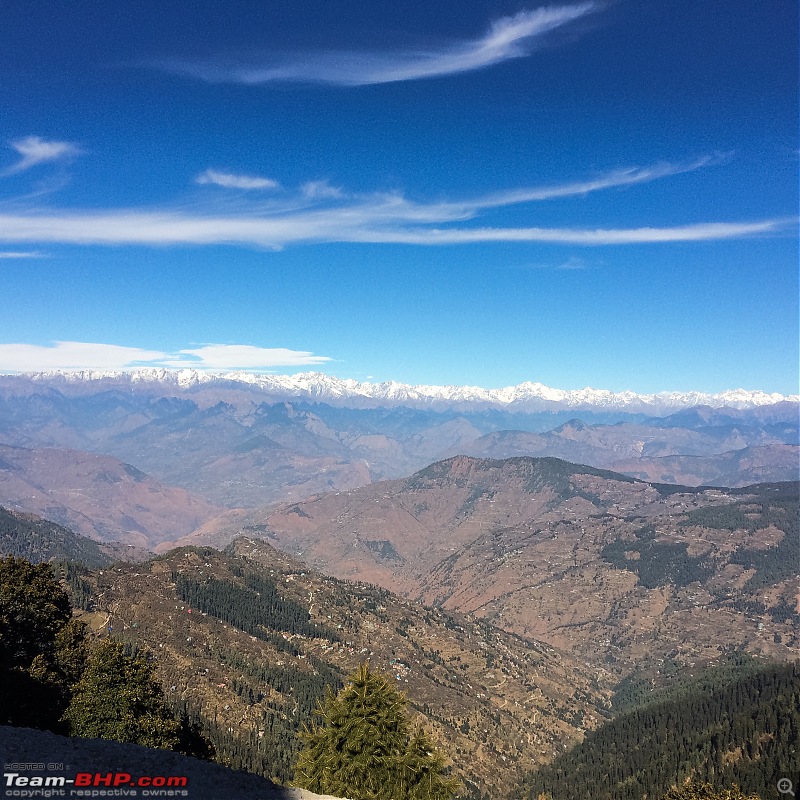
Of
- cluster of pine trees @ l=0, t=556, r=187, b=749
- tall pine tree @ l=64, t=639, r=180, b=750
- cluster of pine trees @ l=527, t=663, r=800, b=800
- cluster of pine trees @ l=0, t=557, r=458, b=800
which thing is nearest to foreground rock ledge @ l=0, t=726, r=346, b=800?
cluster of pine trees @ l=0, t=557, r=458, b=800

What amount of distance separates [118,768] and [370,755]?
16633 mm

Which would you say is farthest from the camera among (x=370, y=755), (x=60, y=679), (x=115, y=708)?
(x=60, y=679)

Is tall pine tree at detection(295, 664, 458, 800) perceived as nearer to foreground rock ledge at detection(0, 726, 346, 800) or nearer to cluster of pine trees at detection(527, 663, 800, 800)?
foreground rock ledge at detection(0, 726, 346, 800)

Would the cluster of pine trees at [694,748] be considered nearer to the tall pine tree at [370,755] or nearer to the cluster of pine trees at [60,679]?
the tall pine tree at [370,755]

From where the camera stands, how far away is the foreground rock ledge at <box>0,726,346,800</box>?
19.0 meters

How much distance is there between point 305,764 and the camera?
111ft

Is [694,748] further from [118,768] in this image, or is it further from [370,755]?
[118,768]

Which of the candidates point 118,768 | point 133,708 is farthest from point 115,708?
point 118,768

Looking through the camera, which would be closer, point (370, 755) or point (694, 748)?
point (370, 755)

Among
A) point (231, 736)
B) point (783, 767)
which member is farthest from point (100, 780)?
point (783, 767)

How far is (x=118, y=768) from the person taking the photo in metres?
20.2

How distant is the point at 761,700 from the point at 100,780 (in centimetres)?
21061

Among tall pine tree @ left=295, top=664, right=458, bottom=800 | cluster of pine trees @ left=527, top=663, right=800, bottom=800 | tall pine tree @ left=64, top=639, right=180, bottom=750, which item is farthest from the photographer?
cluster of pine trees @ left=527, top=663, right=800, bottom=800

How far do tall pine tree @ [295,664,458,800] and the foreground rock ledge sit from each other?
1211 centimetres
